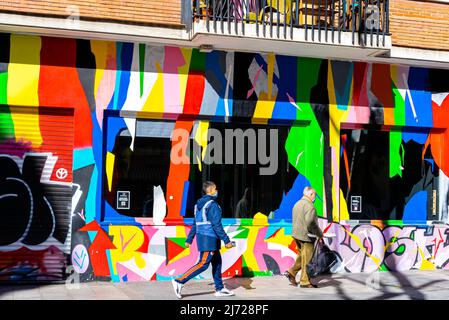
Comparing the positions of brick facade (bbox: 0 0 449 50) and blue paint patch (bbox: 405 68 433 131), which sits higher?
brick facade (bbox: 0 0 449 50)

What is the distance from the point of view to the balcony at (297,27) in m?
13.2

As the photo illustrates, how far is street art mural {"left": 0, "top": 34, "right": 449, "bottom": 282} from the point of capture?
42.4 ft

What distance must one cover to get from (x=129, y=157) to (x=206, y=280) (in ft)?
8.60

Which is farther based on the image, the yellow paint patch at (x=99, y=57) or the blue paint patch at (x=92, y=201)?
the yellow paint patch at (x=99, y=57)

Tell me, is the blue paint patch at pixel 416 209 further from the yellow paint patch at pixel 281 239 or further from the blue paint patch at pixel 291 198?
the yellow paint patch at pixel 281 239

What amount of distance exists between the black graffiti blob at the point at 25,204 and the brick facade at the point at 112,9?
2.49 m

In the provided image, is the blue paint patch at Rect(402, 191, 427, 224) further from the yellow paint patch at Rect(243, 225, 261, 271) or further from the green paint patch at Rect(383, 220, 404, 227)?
the yellow paint patch at Rect(243, 225, 261, 271)

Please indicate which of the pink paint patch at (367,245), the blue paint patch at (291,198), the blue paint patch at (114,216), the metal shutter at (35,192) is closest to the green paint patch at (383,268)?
the pink paint patch at (367,245)

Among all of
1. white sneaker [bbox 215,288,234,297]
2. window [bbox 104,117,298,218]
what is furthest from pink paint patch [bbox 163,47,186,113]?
white sneaker [bbox 215,288,234,297]

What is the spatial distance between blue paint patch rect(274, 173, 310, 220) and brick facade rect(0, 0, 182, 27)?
3831 millimetres

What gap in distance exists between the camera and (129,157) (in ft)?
44.6

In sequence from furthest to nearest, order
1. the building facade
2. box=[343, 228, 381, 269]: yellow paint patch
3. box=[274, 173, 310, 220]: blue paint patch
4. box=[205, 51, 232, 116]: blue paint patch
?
box=[343, 228, 381, 269]: yellow paint patch < box=[274, 173, 310, 220]: blue paint patch < box=[205, 51, 232, 116]: blue paint patch < the building facade

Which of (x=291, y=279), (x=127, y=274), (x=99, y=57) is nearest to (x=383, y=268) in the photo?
(x=291, y=279)

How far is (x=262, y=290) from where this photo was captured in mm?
12578
